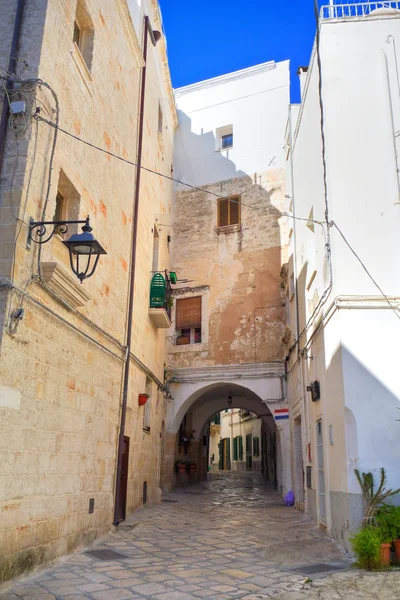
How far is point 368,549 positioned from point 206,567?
1821mm

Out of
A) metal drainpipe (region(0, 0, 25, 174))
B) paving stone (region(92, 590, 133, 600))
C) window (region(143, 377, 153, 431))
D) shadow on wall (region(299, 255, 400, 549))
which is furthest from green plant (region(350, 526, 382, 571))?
window (region(143, 377, 153, 431))

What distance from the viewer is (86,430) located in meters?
7.10

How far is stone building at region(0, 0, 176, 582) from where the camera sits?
5.15 meters

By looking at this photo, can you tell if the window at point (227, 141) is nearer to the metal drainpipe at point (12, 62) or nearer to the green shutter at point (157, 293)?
Result: the green shutter at point (157, 293)

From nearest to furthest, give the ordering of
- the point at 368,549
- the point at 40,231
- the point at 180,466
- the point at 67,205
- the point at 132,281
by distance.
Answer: the point at 40,231 < the point at 368,549 < the point at 67,205 < the point at 132,281 < the point at 180,466

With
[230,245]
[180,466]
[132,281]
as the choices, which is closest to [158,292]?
[132,281]

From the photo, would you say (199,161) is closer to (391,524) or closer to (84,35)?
(84,35)

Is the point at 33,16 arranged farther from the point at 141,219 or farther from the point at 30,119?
the point at 141,219

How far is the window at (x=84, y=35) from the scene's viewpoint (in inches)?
299

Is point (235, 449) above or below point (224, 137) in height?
below

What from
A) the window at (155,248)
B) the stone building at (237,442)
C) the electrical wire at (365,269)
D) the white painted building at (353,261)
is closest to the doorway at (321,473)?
the white painted building at (353,261)

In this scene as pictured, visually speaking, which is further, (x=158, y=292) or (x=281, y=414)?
(x=281, y=414)

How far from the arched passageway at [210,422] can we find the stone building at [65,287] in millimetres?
4043

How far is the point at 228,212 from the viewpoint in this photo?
15.8 m
